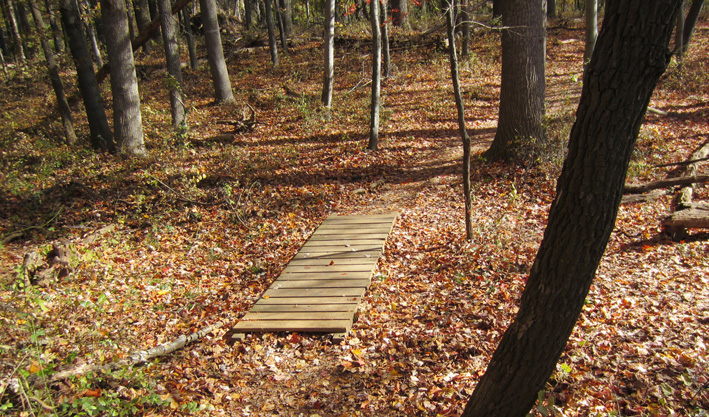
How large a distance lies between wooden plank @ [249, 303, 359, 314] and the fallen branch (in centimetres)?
55

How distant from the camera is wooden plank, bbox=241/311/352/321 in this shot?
5.34 meters

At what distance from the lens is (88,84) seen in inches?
462

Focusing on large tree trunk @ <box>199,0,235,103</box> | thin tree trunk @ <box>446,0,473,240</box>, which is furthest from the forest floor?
large tree trunk @ <box>199,0,235,103</box>

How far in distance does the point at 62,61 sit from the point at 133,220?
19.1 metres

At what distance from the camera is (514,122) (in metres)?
9.04

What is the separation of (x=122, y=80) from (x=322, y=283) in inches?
326

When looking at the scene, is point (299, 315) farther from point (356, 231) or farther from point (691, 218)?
point (691, 218)

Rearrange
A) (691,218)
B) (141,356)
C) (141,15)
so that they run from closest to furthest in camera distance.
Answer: (141,356) → (691,218) → (141,15)

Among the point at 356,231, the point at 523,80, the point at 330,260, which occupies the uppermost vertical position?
the point at 523,80

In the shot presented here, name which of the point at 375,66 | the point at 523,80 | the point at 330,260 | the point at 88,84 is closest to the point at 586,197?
the point at 330,260

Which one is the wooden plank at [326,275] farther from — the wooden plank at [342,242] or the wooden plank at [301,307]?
the wooden plank at [342,242]

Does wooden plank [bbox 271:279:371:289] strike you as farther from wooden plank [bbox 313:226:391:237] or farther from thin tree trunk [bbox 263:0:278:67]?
thin tree trunk [bbox 263:0:278:67]

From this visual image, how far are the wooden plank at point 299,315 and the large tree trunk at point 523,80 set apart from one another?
5.63 meters

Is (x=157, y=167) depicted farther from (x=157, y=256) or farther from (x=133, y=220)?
(x=157, y=256)
